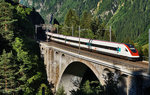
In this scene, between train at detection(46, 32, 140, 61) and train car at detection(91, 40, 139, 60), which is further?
train at detection(46, 32, 140, 61)

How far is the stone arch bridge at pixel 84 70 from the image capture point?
1619 cm

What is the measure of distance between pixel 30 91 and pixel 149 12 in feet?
546

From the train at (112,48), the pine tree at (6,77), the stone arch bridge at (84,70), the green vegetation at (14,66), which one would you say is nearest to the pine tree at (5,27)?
the green vegetation at (14,66)

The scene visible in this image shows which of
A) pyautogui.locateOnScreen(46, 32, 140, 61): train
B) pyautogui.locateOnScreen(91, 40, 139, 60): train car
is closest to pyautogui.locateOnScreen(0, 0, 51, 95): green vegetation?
pyautogui.locateOnScreen(46, 32, 140, 61): train

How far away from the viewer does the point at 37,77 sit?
1303 inches

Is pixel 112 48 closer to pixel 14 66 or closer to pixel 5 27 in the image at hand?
pixel 14 66

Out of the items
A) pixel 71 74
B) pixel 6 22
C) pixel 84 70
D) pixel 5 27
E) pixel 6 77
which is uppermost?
pixel 6 22

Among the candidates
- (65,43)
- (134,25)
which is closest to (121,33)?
(134,25)

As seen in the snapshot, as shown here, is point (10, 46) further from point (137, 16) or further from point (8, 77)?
point (137, 16)

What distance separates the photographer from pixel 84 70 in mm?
36969

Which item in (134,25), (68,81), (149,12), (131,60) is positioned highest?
(149,12)

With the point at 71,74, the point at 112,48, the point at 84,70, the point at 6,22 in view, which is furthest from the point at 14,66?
the point at 84,70

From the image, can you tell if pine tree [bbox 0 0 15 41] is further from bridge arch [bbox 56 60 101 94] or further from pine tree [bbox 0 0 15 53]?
bridge arch [bbox 56 60 101 94]

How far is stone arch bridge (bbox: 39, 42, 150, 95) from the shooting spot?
1619cm
